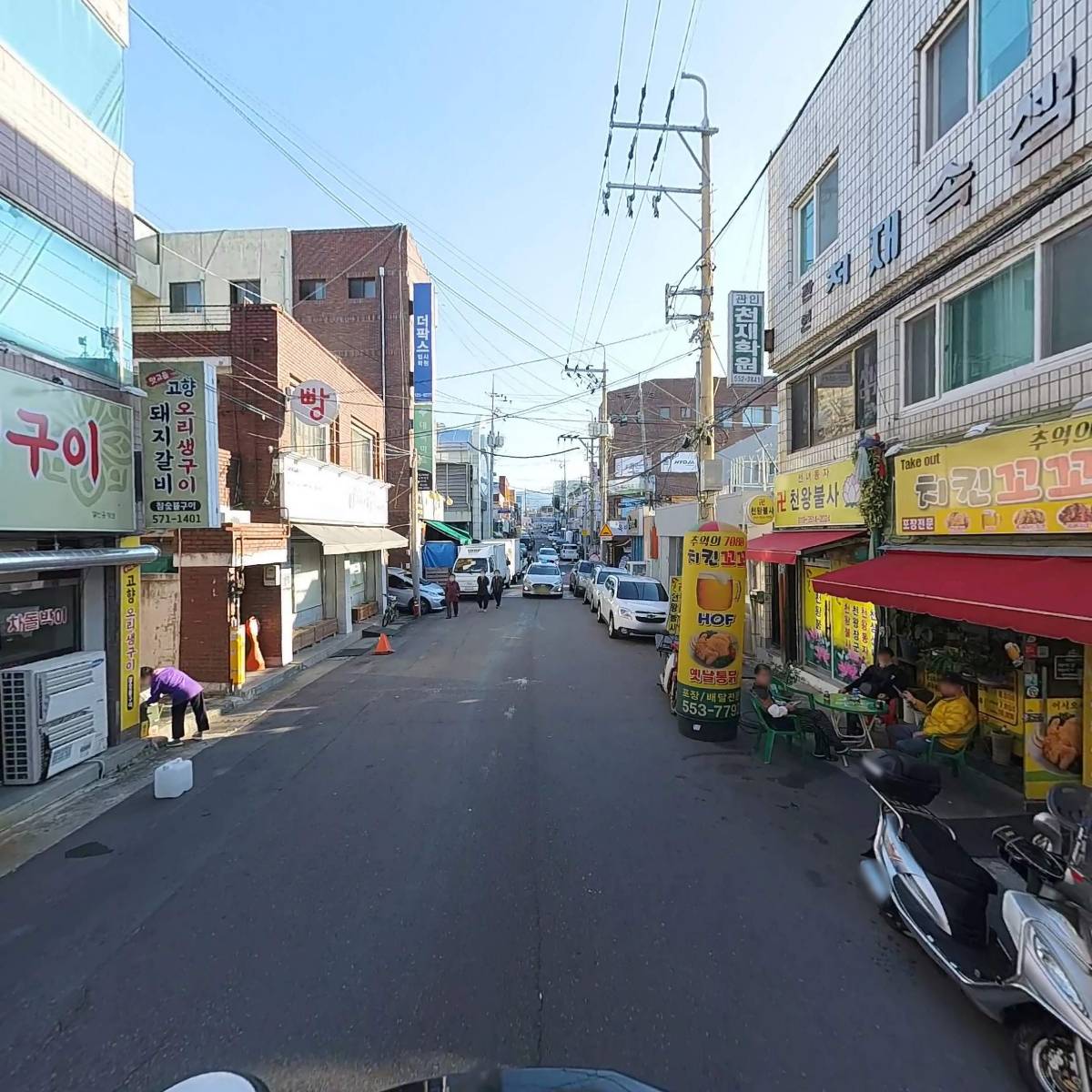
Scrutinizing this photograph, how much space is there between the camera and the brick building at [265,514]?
1171 cm

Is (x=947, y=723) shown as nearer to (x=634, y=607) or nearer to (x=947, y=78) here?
(x=947, y=78)

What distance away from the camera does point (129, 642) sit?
8500 millimetres

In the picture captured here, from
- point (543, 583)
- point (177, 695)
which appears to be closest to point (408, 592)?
point (543, 583)

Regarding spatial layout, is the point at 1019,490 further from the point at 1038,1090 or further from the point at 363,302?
the point at 363,302

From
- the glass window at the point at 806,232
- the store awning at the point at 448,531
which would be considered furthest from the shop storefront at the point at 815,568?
the store awning at the point at 448,531

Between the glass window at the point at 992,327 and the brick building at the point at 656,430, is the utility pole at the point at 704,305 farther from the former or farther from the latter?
the brick building at the point at 656,430

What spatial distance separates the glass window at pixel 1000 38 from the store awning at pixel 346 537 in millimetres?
13636

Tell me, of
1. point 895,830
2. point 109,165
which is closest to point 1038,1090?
point 895,830

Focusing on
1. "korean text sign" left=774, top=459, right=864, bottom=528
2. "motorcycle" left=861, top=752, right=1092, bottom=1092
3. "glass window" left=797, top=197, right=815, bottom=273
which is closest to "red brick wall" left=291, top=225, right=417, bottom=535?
"korean text sign" left=774, top=459, right=864, bottom=528

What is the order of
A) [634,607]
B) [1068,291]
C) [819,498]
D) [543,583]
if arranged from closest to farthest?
1. [1068,291]
2. [819,498]
3. [634,607]
4. [543,583]

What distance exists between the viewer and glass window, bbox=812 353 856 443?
1036 cm

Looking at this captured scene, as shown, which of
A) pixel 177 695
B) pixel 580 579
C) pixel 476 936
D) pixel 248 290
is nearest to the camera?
pixel 476 936

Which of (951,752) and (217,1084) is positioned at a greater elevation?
(217,1084)

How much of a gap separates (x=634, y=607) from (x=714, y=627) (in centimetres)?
942
